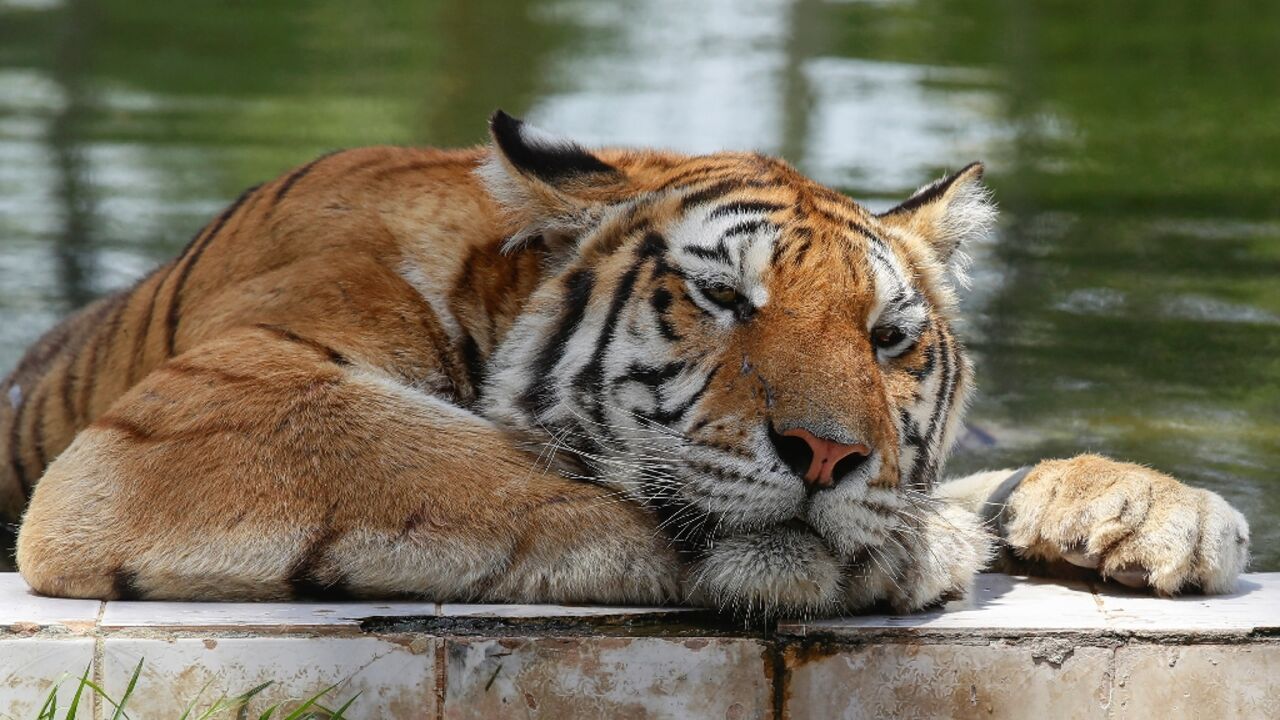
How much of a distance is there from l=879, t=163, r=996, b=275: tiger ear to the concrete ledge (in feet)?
2.83

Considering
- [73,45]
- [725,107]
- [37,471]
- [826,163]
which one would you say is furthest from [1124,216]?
[73,45]

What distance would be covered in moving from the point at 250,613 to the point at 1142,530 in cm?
141

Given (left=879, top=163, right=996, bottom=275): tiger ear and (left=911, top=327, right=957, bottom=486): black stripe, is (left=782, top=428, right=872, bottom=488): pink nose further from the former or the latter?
(left=879, top=163, right=996, bottom=275): tiger ear

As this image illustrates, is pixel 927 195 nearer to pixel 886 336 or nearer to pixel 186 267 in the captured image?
pixel 886 336

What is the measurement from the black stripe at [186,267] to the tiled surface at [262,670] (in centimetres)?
101

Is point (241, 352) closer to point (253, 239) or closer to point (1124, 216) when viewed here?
point (253, 239)

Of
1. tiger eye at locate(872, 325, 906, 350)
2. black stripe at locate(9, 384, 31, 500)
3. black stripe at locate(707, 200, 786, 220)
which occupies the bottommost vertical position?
black stripe at locate(9, 384, 31, 500)

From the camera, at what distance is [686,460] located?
269cm

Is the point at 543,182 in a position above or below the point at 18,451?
above

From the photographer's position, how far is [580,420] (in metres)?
2.92

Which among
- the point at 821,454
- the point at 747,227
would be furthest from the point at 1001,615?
the point at 747,227

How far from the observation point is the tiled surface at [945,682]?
99.3 inches

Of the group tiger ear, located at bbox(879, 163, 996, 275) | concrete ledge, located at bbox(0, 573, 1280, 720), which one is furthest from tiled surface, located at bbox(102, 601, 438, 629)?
tiger ear, located at bbox(879, 163, 996, 275)

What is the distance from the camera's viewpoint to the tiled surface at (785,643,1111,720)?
2521mm
